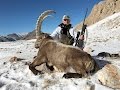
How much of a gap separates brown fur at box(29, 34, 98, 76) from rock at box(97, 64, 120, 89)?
694 millimetres

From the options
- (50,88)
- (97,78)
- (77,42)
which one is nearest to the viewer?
(50,88)

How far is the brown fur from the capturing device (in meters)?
9.25

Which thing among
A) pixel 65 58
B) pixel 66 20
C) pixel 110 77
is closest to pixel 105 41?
pixel 66 20

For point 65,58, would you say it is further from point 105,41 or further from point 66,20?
point 105,41

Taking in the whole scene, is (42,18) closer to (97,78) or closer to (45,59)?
(45,59)

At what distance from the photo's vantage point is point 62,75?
9.48 meters

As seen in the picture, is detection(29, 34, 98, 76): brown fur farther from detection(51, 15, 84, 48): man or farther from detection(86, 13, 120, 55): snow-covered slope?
detection(86, 13, 120, 55): snow-covered slope

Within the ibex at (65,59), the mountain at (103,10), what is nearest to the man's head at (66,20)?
the ibex at (65,59)

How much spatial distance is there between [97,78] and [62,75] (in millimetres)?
1297

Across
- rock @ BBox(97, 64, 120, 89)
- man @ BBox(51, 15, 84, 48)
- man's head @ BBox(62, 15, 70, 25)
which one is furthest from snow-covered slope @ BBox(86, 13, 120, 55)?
rock @ BBox(97, 64, 120, 89)

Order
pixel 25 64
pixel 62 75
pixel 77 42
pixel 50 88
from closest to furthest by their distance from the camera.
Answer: pixel 50 88, pixel 62 75, pixel 25 64, pixel 77 42

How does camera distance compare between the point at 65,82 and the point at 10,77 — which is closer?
the point at 65,82

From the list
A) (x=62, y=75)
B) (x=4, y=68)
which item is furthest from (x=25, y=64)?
(x=62, y=75)

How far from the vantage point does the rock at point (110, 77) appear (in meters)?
8.08
